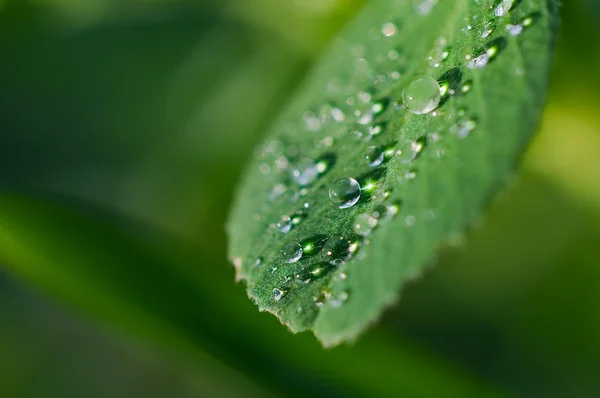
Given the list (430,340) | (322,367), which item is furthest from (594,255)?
(322,367)

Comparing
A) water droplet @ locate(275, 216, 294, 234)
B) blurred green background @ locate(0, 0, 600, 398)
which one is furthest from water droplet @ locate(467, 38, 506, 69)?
blurred green background @ locate(0, 0, 600, 398)

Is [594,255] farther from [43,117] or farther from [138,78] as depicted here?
[43,117]

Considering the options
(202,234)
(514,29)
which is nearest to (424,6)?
(514,29)

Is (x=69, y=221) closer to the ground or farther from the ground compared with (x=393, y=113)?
closer to the ground

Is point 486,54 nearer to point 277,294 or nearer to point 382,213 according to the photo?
point 382,213

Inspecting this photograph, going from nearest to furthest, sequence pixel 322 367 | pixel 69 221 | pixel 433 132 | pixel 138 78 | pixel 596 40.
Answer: pixel 433 132, pixel 596 40, pixel 322 367, pixel 69 221, pixel 138 78

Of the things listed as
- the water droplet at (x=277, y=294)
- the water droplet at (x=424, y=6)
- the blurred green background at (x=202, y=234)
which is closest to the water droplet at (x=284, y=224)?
the water droplet at (x=277, y=294)

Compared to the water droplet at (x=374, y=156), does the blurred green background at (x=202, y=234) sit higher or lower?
lower

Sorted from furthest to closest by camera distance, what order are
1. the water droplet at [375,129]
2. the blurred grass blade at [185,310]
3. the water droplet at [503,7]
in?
the blurred grass blade at [185,310] → the water droplet at [375,129] → the water droplet at [503,7]

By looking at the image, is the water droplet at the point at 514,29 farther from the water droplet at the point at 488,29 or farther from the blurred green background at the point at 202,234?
the blurred green background at the point at 202,234
